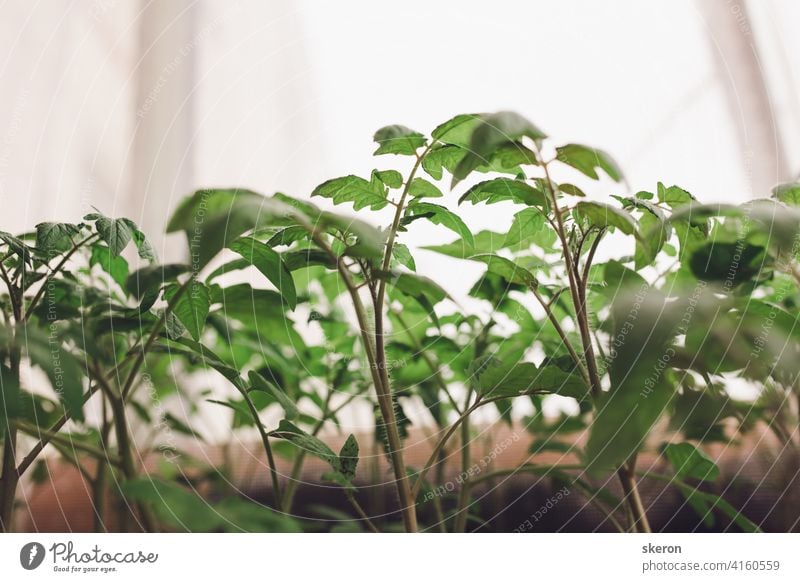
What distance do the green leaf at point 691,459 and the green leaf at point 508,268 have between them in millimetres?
153

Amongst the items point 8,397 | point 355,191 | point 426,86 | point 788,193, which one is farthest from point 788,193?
point 426,86

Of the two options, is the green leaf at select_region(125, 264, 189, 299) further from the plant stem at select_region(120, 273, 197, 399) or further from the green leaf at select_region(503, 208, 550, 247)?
the green leaf at select_region(503, 208, 550, 247)

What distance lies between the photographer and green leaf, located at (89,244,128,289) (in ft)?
1.50

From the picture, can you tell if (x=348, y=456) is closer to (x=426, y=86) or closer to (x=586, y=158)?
(x=586, y=158)

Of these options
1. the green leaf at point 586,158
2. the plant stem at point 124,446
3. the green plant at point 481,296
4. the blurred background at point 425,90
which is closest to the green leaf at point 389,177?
the green plant at point 481,296

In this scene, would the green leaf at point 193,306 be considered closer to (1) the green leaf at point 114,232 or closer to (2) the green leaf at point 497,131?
(1) the green leaf at point 114,232

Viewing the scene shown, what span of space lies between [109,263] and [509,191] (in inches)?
11.2

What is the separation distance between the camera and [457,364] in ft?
2.06

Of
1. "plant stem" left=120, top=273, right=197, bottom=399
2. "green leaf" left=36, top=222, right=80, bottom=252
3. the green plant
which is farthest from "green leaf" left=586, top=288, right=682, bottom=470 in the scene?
"green leaf" left=36, top=222, right=80, bottom=252

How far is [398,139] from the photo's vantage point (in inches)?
15.3

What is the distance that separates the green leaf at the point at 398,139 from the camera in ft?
1.18
